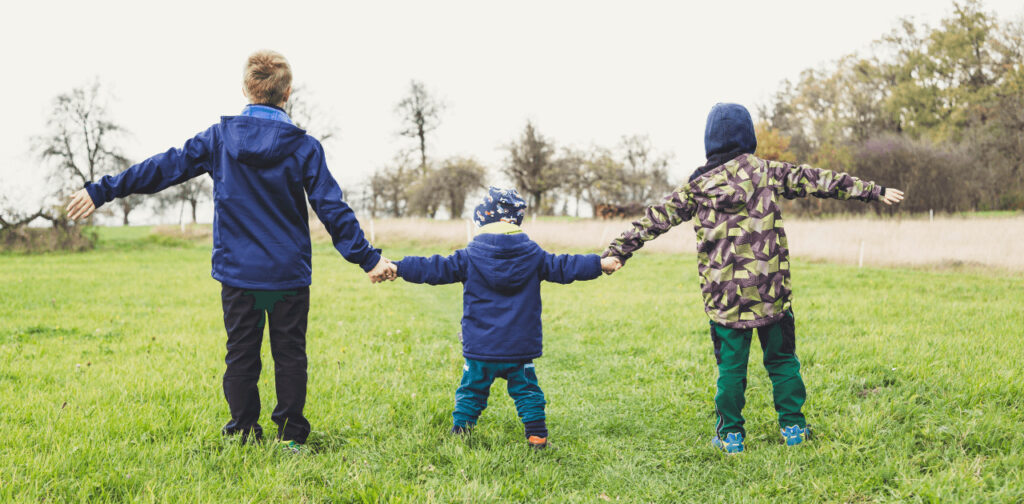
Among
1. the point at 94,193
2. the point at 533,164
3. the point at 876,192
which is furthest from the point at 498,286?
the point at 533,164

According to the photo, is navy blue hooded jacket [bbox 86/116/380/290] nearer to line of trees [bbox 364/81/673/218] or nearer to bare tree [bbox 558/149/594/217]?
line of trees [bbox 364/81/673/218]

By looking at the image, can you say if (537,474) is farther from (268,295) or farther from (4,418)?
(4,418)

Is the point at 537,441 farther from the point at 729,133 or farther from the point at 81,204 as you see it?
the point at 81,204

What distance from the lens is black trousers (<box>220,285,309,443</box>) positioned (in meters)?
3.37

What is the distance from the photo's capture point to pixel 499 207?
3693mm

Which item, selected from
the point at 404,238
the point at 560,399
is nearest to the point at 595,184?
the point at 404,238

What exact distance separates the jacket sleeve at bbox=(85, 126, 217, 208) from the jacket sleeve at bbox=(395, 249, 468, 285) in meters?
1.22

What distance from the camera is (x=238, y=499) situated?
2842 millimetres

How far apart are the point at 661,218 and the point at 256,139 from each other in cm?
232

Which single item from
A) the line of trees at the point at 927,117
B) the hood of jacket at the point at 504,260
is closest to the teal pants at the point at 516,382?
the hood of jacket at the point at 504,260

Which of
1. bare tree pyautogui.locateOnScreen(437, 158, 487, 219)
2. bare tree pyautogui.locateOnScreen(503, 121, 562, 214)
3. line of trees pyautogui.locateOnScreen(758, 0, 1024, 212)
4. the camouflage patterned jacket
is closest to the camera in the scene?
the camouflage patterned jacket

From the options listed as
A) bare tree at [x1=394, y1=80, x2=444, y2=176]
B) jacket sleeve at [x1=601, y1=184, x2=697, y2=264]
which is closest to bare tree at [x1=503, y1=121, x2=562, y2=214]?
bare tree at [x1=394, y1=80, x2=444, y2=176]

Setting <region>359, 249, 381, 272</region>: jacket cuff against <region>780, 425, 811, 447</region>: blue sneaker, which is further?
<region>780, 425, 811, 447</region>: blue sneaker

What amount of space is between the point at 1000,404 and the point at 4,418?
21.0 feet
